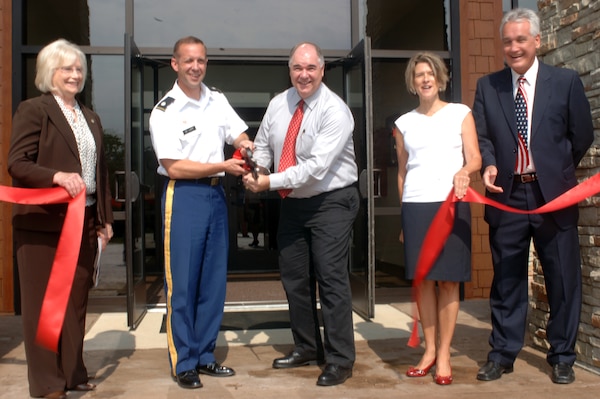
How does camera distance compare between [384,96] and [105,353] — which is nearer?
[105,353]

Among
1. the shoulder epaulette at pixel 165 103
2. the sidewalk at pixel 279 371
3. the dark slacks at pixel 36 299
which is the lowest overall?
the sidewalk at pixel 279 371

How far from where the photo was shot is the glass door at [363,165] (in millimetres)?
5160

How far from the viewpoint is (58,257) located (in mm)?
3186

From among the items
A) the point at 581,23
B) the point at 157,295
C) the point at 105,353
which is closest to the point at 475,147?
the point at 581,23

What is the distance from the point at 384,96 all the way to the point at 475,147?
2.81 meters

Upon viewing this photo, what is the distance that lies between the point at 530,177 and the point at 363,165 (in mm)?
2013

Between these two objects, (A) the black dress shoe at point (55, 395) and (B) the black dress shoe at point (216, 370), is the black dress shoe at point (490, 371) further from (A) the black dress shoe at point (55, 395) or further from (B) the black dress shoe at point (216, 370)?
(A) the black dress shoe at point (55, 395)

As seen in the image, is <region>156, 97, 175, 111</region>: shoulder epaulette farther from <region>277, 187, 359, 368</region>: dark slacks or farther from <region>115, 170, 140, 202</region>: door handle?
<region>115, 170, 140, 202</region>: door handle

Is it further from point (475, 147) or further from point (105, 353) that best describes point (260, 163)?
point (105, 353)

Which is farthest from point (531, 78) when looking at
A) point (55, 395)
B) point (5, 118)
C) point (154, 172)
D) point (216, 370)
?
point (5, 118)

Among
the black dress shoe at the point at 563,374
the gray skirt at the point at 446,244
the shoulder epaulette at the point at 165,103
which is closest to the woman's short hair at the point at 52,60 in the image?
the shoulder epaulette at the point at 165,103

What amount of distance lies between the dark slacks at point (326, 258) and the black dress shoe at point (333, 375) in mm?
29

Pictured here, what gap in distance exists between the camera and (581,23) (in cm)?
377

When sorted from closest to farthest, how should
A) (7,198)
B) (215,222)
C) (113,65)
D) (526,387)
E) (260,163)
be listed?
(7,198), (526,387), (215,222), (260,163), (113,65)
